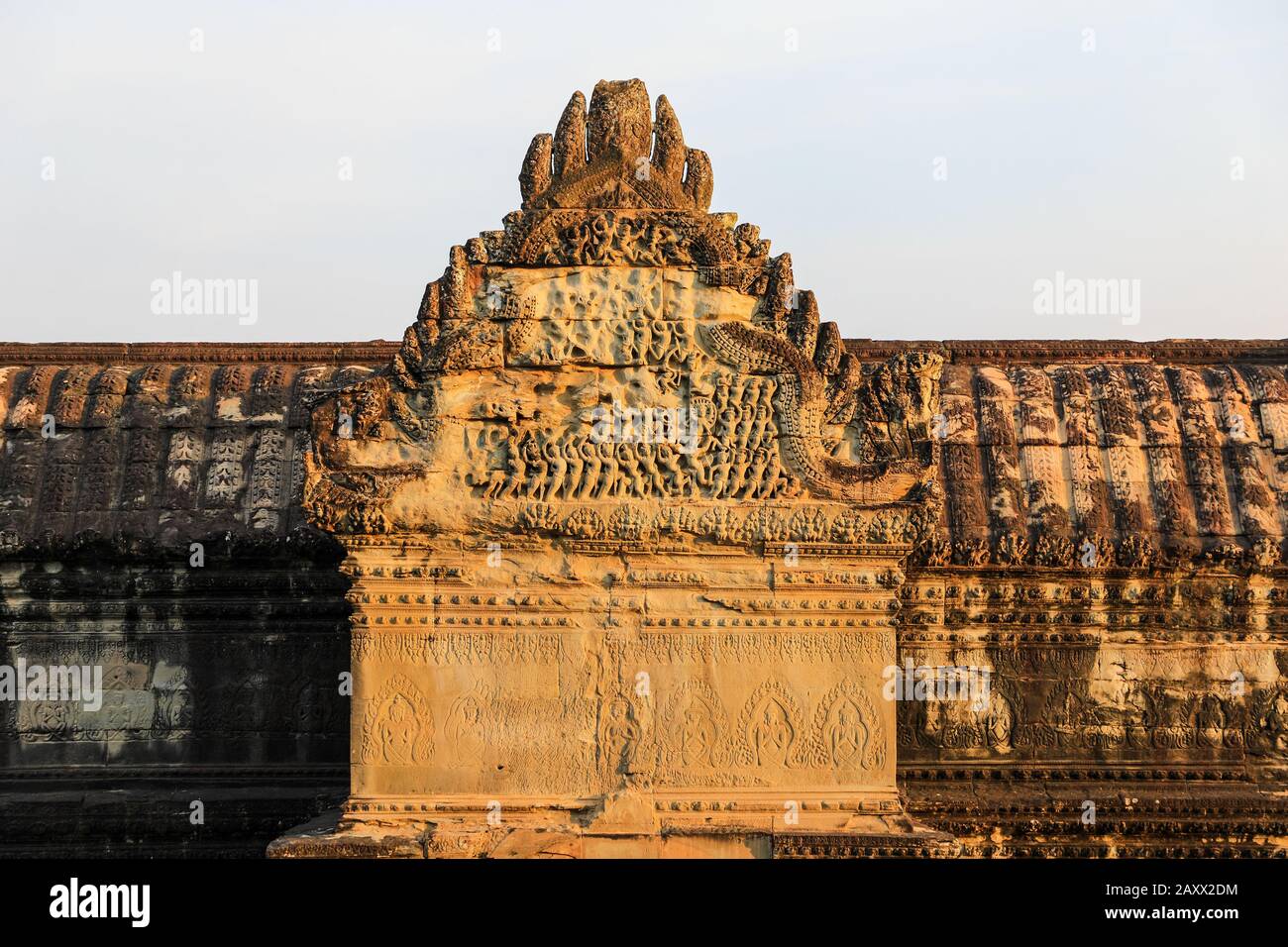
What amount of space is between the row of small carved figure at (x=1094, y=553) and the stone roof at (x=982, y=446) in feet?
0.05

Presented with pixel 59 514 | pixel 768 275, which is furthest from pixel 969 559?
pixel 59 514

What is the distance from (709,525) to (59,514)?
5.43 m

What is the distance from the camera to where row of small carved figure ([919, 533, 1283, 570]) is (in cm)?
1175

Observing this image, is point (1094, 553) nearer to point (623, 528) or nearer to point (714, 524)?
point (714, 524)

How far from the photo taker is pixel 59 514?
492 inches

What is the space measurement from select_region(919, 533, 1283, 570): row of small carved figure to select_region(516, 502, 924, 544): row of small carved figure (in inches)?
67.2

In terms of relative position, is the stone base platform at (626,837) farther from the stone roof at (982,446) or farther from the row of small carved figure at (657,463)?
the stone roof at (982,446)

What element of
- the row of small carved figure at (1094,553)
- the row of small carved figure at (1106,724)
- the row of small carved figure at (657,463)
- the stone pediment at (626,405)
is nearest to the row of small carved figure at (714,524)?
the stone pediment at (626,405)

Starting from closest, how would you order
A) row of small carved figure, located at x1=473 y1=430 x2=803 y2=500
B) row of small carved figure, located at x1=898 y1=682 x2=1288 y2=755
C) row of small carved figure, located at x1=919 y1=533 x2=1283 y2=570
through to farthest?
row of small carved figure, located at x1=473 y1=430 x2=803 y2=500 < row of small carved figure, located at x1=919 y1=533 x2=1283 y2=570 < row of small carved figure, located at x1=898 y1=682 x2=1288 y2=755

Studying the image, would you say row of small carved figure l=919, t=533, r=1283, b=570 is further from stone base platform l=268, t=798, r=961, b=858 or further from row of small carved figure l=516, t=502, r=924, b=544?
stone base platform l=268, t=798, r=961, b=858

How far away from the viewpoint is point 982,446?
12.6 meters

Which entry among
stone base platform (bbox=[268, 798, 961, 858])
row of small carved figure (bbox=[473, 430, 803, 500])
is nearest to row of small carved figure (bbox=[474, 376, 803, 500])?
row of small carved figure (bbox=[473, 430, 803, 500])

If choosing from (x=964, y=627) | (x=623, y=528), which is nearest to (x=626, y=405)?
(x=623, y=528)
